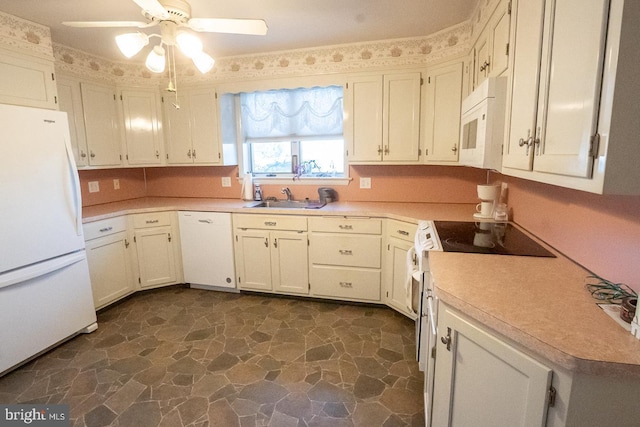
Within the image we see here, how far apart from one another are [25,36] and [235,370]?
111 inches

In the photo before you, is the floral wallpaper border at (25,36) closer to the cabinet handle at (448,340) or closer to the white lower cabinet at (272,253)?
the white lower cabinet at (272,253)

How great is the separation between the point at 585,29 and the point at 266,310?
277cm

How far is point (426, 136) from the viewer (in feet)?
9.44

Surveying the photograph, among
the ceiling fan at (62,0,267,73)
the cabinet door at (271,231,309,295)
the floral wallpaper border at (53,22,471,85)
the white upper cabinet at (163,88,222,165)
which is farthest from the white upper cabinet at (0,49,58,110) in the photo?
the cabinet door at (271,231,309,295)

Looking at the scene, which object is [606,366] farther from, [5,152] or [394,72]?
[5,152]

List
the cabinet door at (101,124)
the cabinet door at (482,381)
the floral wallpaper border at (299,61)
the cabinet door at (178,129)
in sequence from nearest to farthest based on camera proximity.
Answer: the cabinet door at (482,381) → the floral wallpaper border at (299,61) → the cabinet door at (101,124) → the cabinet door at (178,129)

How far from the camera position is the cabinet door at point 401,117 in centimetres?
286

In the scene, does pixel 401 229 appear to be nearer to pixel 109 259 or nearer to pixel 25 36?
pixel 109 259

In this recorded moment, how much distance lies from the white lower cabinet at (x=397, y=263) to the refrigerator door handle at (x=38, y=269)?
96.9 inches

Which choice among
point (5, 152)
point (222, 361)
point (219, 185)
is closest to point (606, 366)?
point (222, 361)

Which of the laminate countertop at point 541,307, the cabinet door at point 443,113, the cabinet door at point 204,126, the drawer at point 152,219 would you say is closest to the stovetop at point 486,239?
the laminate countertop at point 541,307

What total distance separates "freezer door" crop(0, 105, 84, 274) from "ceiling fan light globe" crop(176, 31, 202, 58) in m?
1.16

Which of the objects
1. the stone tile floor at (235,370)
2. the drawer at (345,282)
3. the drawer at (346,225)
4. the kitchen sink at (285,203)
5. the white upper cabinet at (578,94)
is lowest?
the stone tile floor at (235,370)

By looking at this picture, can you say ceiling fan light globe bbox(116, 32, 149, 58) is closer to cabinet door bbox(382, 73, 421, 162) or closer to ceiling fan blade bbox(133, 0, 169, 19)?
ceiling fan blade bbox(133, 0, 169, 19)
